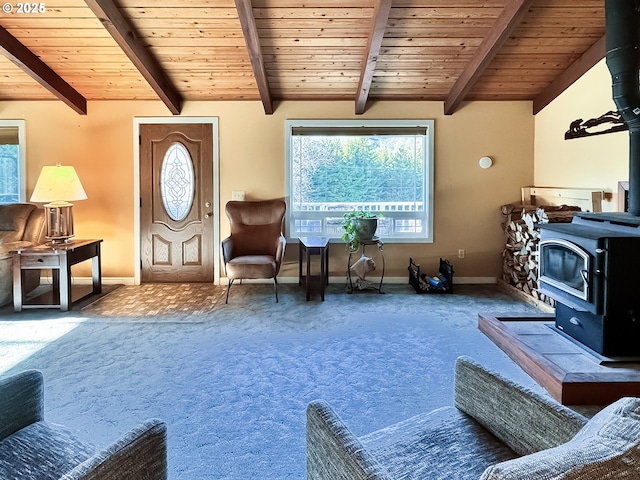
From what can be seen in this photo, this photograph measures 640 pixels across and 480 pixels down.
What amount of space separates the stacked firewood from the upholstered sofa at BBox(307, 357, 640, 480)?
3.26 metres

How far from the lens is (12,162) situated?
18.8 ft

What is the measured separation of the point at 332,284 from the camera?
5688 mm

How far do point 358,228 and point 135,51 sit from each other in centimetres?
273

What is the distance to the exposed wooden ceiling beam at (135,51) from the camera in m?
3.79

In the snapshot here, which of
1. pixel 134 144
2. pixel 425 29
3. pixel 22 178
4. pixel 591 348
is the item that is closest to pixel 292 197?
pixel 134 144

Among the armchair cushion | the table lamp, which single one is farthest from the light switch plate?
the table lamp

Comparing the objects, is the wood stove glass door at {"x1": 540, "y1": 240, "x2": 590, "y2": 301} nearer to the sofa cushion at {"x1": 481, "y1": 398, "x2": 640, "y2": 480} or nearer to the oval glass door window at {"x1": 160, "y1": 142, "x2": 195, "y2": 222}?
the sofa cushion at {"x1": 481, "y1": 398, "x2": 640, "y2": 480}

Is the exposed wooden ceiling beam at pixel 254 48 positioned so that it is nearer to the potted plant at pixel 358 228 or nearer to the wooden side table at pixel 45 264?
the potted plant at pixel 358 228

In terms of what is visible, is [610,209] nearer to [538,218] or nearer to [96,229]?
[538,218]

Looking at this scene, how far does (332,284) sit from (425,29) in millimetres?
2881

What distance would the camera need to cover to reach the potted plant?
17.0 feet

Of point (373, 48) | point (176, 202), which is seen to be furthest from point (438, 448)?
point (176, 202)

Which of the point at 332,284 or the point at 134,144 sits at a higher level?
the point at 134,144

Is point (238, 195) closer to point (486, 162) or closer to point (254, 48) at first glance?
point (254, 48)
